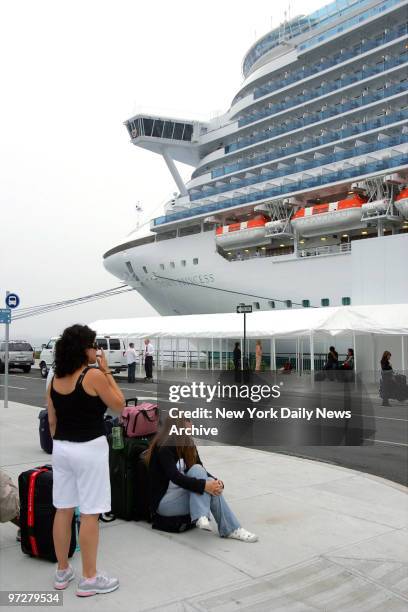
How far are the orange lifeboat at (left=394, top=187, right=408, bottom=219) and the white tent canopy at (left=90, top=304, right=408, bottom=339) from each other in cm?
720

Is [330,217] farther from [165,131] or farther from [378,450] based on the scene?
[378,450]

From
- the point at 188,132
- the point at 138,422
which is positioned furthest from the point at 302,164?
the point at 138,422

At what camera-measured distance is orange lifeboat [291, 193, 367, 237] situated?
2748 cm

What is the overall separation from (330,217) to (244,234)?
534 cm

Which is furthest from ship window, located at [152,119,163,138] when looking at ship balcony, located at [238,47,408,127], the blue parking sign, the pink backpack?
the pink backpack

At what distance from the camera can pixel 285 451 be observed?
884 cm

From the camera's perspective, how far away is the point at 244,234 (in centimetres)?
3159

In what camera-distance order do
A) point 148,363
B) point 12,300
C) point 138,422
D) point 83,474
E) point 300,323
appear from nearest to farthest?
point 83,474 < point 138,422 < point 12,300 < point 300,323 < point 148,363

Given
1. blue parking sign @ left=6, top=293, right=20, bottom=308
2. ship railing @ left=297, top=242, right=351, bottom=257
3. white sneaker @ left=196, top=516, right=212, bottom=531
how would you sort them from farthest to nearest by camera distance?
ship railing @ left=297, top=242, right=351, bottom=257 < blue parking sign @ left=6, top=293, right=20, bottom=308 < white sneaker @ left=196, top=516, right=212, bottom=531

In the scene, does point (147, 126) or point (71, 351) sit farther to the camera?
point (147, 126)

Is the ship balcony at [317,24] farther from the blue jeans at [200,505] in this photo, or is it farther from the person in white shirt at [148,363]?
the blue jeans at [200,505]

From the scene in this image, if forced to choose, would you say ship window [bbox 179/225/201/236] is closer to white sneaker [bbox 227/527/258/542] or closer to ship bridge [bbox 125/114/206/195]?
ship bridge [bbox 125/114/206/195]

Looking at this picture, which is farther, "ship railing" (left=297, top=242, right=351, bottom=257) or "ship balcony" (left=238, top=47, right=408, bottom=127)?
"ship balcony" (left=238, top=47, right=408, bottom=127)

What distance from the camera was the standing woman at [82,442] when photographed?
11.4 ft
